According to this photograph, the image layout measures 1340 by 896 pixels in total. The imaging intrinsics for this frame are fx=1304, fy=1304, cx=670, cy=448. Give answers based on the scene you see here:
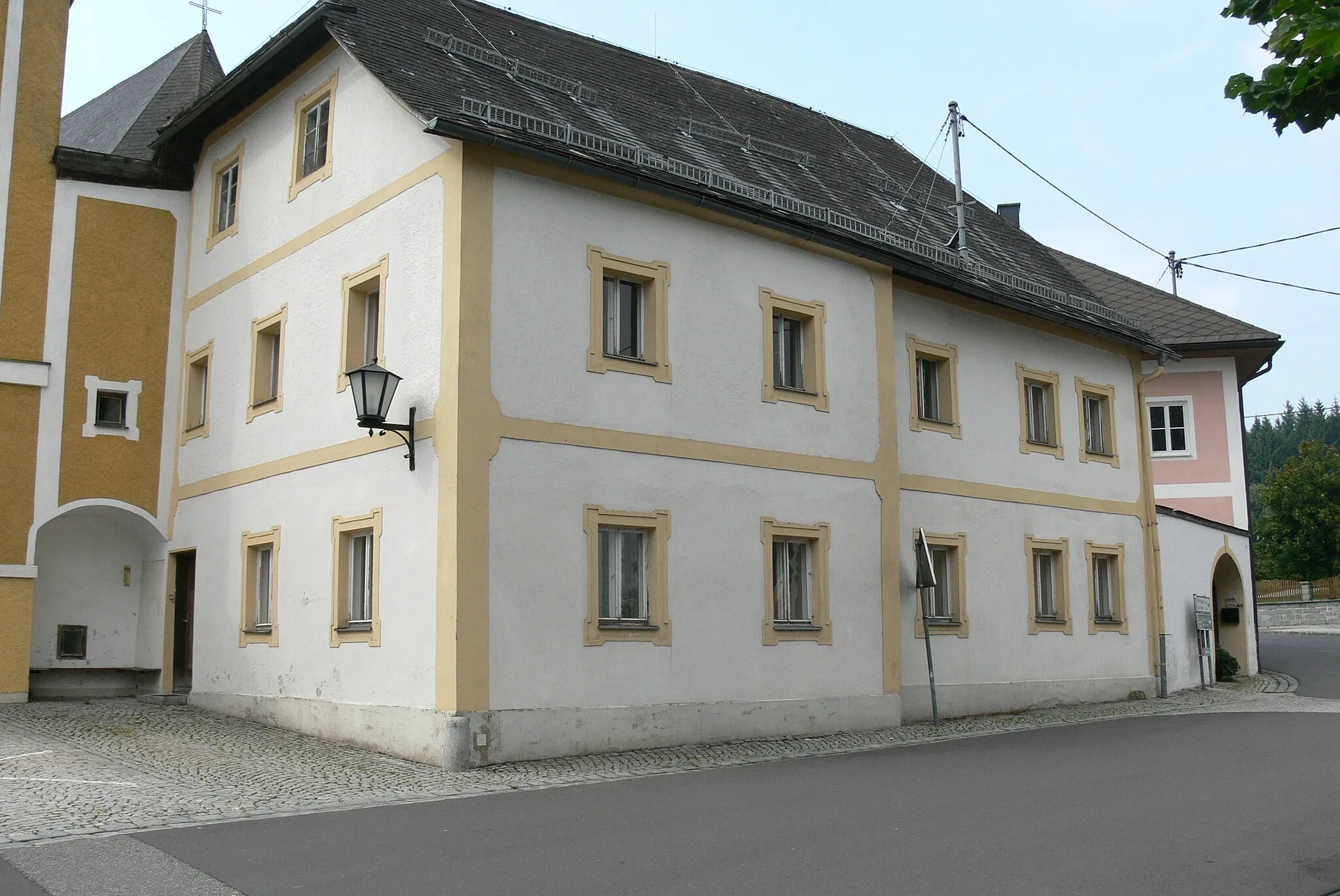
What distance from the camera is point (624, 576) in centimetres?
1414

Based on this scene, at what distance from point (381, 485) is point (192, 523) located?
210 inches

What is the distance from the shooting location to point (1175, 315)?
31.0 m

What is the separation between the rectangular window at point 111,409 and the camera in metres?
18.1

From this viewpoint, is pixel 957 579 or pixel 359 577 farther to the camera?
pixel 957 579

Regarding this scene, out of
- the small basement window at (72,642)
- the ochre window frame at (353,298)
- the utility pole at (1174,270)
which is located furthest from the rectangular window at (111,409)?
the utility pole at (1174,270)

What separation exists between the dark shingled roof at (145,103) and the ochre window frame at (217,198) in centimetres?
154

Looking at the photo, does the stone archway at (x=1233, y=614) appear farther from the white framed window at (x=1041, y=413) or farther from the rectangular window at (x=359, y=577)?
the rectangular window at (x=359, y=577)

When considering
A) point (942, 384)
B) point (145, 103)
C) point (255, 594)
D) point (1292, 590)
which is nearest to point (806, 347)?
point (942, 384)

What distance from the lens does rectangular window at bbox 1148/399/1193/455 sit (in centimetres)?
3041

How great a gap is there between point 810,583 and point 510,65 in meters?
7.65

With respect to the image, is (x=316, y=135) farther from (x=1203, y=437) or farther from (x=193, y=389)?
(x=1203, y=437)

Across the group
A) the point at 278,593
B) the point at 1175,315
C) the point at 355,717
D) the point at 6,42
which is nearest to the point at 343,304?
the point at 278,593

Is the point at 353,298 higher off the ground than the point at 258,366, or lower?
higher

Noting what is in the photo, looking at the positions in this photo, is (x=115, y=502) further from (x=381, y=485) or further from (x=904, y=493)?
(x=904, y=493)
